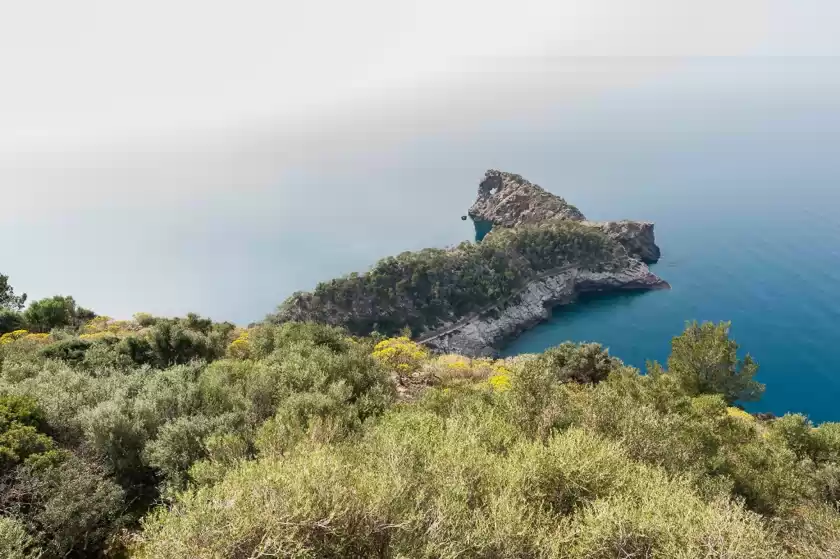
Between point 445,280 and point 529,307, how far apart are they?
17.4 metres

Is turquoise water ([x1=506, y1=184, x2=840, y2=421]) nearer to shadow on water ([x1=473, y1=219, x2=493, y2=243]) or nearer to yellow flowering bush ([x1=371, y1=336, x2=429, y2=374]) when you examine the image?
shadow on water ([x1=473, y1=219, x2=493, y2=243])

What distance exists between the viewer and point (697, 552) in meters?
8.58

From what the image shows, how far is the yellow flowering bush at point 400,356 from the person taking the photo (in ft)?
95.5

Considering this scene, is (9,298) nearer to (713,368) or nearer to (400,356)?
(400,356)

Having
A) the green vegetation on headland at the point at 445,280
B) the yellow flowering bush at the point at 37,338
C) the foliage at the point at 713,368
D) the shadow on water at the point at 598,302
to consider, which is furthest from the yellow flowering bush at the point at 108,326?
the shadow on water at the point at 598,302

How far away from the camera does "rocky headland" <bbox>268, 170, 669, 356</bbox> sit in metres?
79.1

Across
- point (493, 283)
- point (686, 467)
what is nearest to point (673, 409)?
point (686, 467)

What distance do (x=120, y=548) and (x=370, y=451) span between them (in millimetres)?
6636

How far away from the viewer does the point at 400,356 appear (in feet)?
103

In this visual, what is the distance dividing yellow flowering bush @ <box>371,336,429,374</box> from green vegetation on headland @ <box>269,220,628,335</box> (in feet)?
135

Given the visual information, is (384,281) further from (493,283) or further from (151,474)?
(151,474)

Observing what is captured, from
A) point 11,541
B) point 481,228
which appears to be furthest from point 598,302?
point 11,541

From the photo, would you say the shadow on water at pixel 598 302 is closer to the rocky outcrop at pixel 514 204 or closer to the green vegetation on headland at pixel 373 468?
the rocky outcrop at pixel 514 204

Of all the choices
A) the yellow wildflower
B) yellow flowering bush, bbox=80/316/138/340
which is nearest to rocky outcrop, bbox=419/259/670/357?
yellow flowering bush, bbox=80/316/138/340
